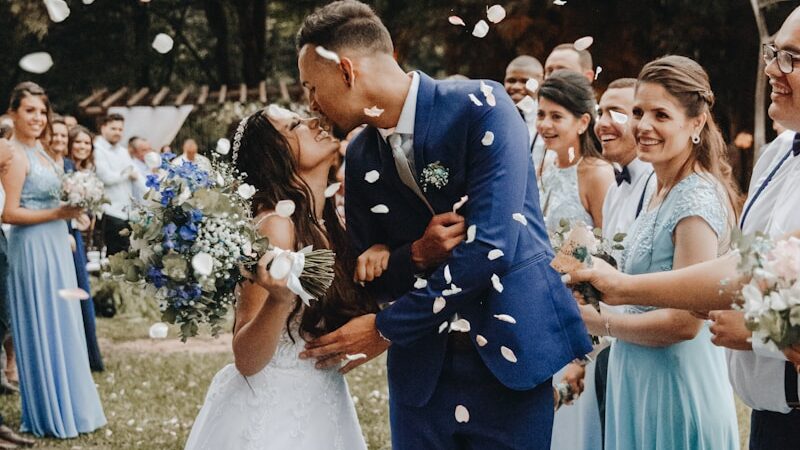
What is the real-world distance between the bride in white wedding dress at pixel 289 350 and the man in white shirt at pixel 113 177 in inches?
332

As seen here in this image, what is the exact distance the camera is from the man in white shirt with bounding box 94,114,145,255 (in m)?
11.8

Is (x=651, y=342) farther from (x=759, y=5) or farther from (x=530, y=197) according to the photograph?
(x=759, y=5)

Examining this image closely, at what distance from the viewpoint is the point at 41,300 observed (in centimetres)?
680

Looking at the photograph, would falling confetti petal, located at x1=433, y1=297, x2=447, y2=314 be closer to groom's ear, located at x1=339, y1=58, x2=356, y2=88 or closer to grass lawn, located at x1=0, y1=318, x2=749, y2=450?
groom's ear, located at x1=339, y1=58, x2=356, y2=88

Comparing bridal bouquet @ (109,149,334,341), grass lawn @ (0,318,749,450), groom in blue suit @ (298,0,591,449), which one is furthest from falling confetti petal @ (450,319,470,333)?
grass lawn @ (0,318,749,450)

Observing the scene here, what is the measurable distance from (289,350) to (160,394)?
15.1 feet

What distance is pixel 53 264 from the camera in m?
6.89

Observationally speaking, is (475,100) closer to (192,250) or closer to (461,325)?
(461,325)

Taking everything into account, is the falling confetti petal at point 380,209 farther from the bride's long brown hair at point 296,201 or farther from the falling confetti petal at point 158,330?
the falling confetti petal at point 158,330

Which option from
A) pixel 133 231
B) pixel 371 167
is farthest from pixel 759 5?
pixel 133 231

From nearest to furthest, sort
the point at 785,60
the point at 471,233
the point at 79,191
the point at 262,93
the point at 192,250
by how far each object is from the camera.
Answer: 1. the point at 785,60
2. the point at 192,250
3. the point at 471,233
4. the point at 79,191
5. the point at 262,93

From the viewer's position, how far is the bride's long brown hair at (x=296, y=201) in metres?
3.37

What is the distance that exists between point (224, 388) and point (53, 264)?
3909 mm

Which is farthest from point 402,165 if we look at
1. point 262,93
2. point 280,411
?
point 262,93
